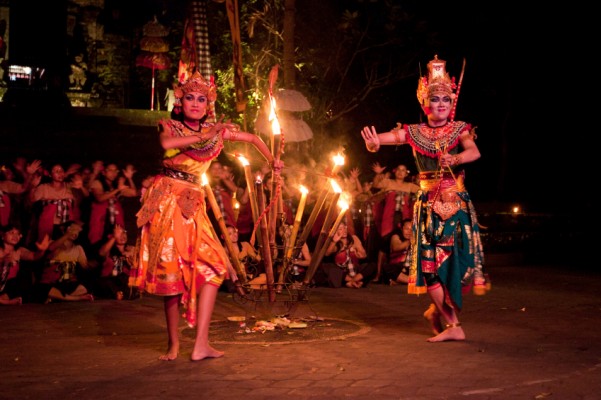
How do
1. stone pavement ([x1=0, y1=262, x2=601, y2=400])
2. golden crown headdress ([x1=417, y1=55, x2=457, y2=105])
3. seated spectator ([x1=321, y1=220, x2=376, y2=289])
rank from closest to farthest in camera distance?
stone pavement ([x1=0, y1=262, x2=601, y2=400]) → golden crown headdress ([x1=417, y1=55, x2=457, y2=105]) → seated spectator ([x1=321, y1=220, x2=376, y2=289])

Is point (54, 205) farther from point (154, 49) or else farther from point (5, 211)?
point (154, 49)

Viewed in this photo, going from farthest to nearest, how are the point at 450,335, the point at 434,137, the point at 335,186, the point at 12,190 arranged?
the point at 12,190 → the point at 335,186 → the point at 434,137 → the point at 450,335

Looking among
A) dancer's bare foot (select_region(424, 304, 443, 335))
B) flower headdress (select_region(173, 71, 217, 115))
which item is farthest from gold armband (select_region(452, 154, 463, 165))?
flower headdress (select_region(173, 71, 217, 115))

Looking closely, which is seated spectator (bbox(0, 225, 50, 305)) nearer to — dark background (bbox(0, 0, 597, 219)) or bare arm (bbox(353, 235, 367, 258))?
bare arm (bbox(353, 235, 367, 258))

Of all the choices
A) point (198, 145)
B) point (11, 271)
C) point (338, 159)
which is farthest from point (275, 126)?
point (11, 271)

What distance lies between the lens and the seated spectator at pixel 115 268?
11.1 m

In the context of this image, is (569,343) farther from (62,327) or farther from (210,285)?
(62,327)

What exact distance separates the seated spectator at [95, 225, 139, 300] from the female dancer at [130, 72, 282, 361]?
428 centimetres

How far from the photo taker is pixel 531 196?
27.9 metres

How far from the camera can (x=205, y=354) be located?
6.74 metres

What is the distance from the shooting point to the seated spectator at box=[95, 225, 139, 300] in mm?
11055

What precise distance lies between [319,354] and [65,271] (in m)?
5.04

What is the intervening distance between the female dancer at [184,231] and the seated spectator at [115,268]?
4279 millimetres

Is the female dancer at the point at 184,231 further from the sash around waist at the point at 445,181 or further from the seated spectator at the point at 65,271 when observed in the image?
the seated spectator at the point at 65,271
